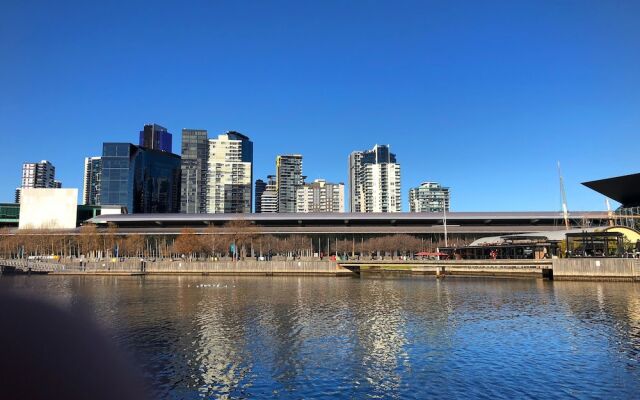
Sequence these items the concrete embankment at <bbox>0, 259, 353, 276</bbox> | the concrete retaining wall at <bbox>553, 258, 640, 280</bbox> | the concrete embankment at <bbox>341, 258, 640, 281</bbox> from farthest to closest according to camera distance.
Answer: the concrete embankment at <bbox>0, 259, 353, 276</bbox>
the concrete embankment at <bbox>341, 258, 640, 281</bbox>
the concrete retaining wall at <bbox>553, 258, 640, 280</bbox>

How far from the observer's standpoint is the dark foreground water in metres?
18.5

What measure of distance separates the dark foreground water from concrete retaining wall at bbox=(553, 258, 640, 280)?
27.7 meters

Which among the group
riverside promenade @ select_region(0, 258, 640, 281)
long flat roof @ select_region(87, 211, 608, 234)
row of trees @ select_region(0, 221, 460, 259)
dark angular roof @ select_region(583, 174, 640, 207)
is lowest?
riverside promenade @ select_region(0, 258, 640, 281)

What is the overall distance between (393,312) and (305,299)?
12.6 meters

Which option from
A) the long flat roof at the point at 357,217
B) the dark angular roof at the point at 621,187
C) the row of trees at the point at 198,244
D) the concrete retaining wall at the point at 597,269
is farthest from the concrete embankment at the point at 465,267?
the long flat roof at the point at 357,217

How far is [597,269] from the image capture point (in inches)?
2820

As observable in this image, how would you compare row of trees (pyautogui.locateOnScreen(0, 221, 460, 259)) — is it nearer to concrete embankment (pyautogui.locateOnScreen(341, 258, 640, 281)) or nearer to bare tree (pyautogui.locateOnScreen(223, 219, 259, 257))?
bare tree (pyautogui.locateOnScreen(223, 219, 259, 257))

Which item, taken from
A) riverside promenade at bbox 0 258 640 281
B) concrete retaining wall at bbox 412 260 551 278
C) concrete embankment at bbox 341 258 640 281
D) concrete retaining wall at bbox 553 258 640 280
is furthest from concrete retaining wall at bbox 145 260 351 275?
concrete retaining wall at bbox 553 258 640 280

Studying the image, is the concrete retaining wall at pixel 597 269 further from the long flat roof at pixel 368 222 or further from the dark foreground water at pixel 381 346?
the long flat roof at pixel 368 222

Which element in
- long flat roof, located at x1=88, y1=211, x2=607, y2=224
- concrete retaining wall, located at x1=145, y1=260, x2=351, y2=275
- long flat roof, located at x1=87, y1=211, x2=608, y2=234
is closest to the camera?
concrete retaining wall, located at x1=145, y1=260, x2=351, y2=275

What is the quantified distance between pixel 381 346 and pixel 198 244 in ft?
340

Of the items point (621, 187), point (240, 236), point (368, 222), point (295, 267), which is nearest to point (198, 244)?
point (240, 236)

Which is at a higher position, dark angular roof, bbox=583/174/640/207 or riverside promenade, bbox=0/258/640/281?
dark angular roof, bbox=583/174/640/207

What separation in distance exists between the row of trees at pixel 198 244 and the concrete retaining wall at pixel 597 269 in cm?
5508
